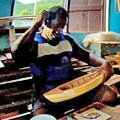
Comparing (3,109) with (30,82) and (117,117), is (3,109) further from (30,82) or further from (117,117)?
(117,117)

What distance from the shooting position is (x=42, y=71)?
6.97 ft

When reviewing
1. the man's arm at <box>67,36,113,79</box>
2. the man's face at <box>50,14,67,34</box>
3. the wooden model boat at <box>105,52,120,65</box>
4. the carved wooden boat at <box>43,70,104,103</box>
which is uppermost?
the man's face at <box>50,14,67,34</box>

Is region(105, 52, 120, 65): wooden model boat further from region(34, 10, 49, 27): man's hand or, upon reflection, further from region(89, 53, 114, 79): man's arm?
region(34, 10, 49, 27): man's hand

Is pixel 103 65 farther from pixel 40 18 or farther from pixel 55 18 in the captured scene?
pixel 40 18

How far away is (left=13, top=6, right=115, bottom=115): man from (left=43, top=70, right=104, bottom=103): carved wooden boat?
61 mm

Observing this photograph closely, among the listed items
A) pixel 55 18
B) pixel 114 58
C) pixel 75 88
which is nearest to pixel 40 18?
pixel 55 18

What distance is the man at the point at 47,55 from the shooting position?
1980mm

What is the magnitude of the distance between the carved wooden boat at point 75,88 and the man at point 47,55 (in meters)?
0.06

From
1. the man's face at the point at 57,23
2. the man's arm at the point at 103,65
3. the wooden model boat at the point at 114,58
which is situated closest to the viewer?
the man's face at the point at 57,23

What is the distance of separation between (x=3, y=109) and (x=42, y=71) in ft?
2.05

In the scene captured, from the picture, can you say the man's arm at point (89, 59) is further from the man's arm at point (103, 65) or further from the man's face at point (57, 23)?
the man's face at point (57, 23)

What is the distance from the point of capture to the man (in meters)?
1.98

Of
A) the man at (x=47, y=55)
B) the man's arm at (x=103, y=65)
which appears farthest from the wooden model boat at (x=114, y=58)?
the man at (x=47, y=55)

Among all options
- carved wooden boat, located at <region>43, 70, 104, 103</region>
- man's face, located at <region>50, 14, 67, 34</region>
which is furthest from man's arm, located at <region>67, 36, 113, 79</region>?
man's face, located at <region>50, 14, 67, 34</region>
